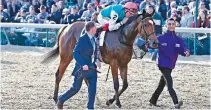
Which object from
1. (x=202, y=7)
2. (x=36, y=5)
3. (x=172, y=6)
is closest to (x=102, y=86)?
(x=202, y=7)

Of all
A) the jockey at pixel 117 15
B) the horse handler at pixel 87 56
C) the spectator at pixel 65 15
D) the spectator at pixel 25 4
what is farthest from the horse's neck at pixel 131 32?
the spectator at pixel 25 4

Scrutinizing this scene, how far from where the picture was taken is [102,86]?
40.0 feet

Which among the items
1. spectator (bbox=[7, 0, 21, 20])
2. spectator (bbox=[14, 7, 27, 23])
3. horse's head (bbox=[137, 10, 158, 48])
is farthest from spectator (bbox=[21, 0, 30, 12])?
horse's head (bbox=[137, 10, 158, 48])

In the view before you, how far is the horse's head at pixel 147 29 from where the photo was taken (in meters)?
9.77

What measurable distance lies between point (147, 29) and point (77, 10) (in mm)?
9762

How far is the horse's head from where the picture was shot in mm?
9766

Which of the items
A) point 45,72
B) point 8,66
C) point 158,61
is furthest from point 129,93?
point 8,66

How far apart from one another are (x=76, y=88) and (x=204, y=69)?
6911mm

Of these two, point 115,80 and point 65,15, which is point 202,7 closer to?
point 65,15

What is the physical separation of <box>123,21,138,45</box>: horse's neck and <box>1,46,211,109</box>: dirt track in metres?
1.04

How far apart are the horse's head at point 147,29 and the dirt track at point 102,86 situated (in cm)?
107

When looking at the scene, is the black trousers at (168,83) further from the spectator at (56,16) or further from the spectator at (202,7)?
the spectator at (56,16)

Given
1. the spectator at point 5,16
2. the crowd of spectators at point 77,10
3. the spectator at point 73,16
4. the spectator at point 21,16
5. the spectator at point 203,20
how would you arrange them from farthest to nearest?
the spectator at point 5,16, the spectator at point 21,16, the spectator at point 73,16, the crowd of spectators at point 77,10, the spectator at point 203,20

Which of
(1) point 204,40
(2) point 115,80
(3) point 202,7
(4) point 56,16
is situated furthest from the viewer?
(4) point 56,16
